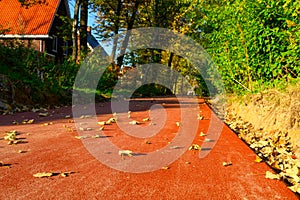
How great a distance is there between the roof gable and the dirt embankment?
21.8 m

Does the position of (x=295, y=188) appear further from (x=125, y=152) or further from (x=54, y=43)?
(x=54, y=43)

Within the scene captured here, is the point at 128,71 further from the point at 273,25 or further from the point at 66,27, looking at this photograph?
the point at 273,25

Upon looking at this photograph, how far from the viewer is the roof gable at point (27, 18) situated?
77.2 ft

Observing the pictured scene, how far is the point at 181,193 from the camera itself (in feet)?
6.98

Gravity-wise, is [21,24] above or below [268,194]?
above

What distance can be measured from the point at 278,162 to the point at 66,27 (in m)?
16.6

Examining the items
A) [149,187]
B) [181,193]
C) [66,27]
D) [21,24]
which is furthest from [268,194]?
[21,24]

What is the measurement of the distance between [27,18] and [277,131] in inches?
988

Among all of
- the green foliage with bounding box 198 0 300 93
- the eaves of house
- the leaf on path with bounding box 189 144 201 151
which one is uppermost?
the eaves of house

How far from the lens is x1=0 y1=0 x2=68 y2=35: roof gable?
926 inches

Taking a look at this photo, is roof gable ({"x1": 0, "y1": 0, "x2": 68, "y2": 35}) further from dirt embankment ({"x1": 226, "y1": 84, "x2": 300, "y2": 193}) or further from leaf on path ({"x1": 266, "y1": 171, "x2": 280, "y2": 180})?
leaf on path ({"x1": 266, "y1": 171, "x2": 280, "y2": 180})

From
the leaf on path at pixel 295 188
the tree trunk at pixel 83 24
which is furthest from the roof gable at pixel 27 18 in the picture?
the leaf on path at pixel 295 188

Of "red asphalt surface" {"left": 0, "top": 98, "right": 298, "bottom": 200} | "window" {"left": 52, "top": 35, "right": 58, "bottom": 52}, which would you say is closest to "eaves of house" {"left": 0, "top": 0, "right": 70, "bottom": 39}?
"window" {"left": 52, "top": 35, "right": 58, "bottom": 52}

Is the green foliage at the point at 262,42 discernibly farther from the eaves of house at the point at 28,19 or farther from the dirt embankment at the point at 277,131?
the eaves of house at the point at 28,19
